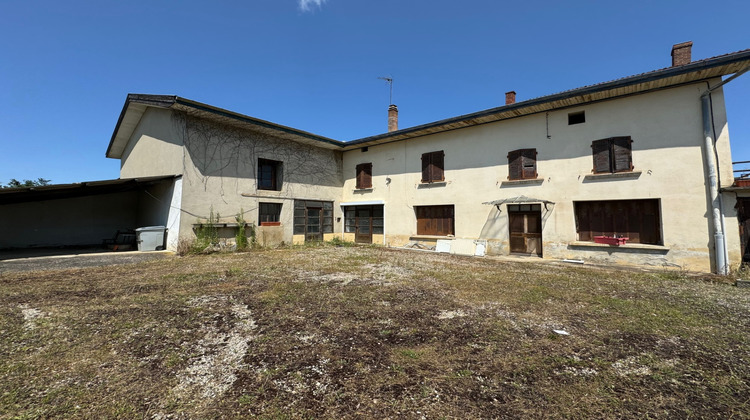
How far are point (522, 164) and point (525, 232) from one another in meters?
2.58

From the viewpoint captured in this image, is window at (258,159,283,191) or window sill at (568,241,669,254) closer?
window sill at (568,241,669,254)

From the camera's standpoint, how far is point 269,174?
1363 centimetres

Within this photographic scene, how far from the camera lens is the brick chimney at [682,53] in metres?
8.67

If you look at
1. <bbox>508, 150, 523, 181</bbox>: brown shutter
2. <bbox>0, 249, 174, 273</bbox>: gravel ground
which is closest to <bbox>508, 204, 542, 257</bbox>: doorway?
<bbox>508, 150, 523, 181</bbox>: brown shutter

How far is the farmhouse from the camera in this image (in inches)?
322

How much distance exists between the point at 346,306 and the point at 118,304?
3529 millimetres

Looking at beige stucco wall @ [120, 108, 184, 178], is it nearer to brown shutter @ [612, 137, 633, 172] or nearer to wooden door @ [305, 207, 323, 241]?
wooden door @ [305, 207, 323, 241]

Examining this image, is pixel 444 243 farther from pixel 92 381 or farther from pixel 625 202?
pixel 92 381

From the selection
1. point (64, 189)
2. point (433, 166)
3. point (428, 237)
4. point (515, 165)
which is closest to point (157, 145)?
point (64, 189)

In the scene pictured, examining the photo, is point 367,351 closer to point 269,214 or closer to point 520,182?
point 520,182

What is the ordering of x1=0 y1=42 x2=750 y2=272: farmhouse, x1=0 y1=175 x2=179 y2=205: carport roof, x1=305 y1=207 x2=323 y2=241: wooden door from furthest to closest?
x1=305 y1=207 x2=323 y2=241: wooden door < x1=0 y1=175 x2=179 y2=205: carport roof < x1=0 y1=42 x2=750 y2=272: farmhouse

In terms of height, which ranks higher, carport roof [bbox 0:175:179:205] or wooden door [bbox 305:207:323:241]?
carport roof [bbox 0:175:179:205]

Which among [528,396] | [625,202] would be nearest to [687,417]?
[528,396]

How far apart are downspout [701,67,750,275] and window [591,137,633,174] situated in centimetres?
158
